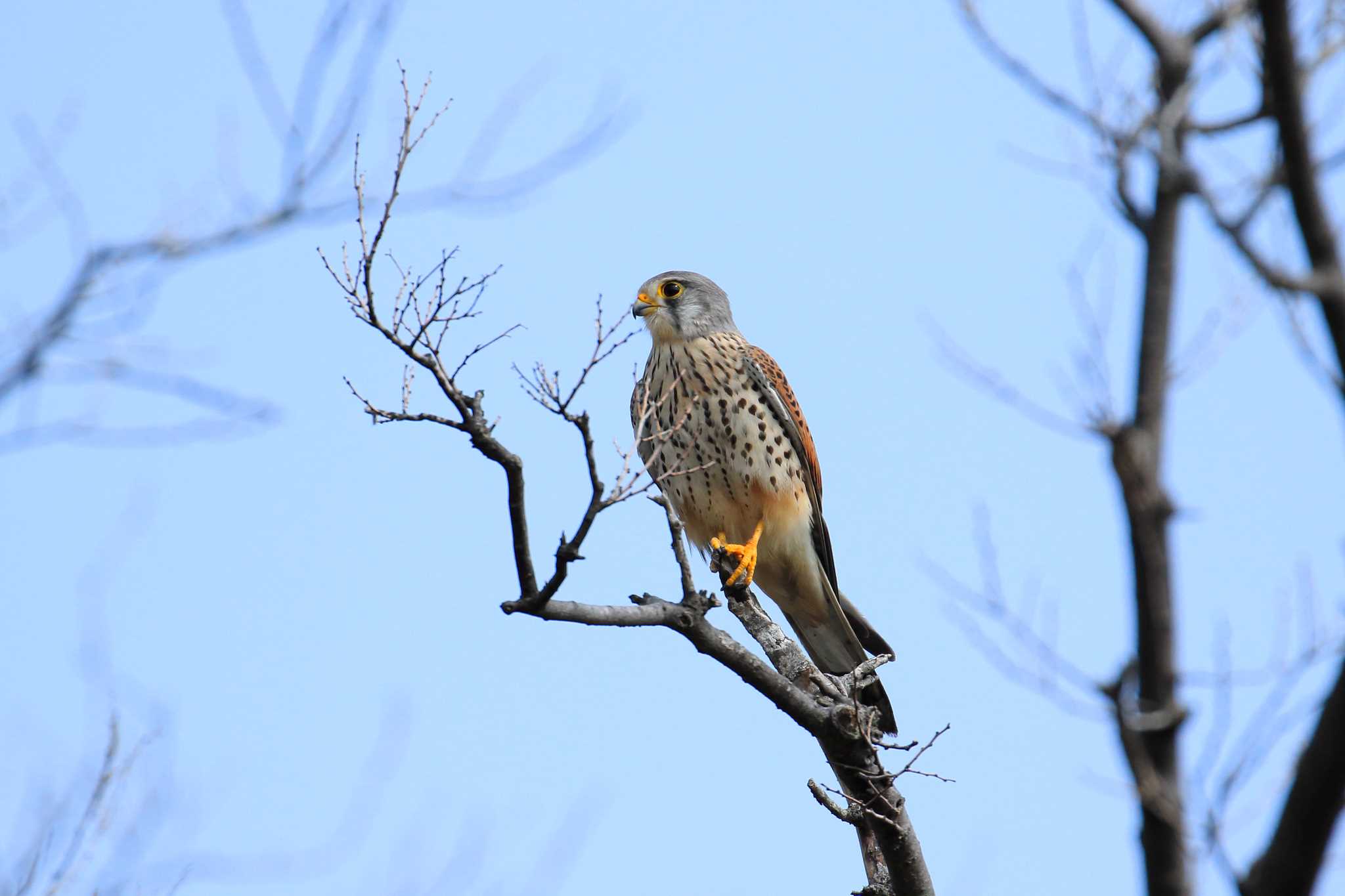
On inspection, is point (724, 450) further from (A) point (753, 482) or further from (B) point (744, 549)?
(B) point (744, 549)

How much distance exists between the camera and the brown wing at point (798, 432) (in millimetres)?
6090

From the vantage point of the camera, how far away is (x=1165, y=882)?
1999mm

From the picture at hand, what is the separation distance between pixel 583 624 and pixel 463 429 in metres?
0.74

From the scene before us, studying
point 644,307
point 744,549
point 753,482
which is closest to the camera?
point 744,549

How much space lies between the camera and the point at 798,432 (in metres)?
6.20

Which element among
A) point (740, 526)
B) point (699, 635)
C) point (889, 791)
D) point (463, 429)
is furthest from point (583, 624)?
point (740, 526)

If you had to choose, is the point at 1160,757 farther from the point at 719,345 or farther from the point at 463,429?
the point at 719,345

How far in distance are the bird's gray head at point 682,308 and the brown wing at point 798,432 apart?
0.82ft

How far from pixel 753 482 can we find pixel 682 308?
3.38 feet

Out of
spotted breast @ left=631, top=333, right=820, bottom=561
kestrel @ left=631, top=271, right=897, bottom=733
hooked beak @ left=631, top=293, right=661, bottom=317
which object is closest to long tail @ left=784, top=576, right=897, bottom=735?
kestrel @ left=631, top=271, right=897, bottom=733

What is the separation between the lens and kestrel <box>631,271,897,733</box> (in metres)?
5.85

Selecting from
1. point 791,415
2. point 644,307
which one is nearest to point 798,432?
point 791,415

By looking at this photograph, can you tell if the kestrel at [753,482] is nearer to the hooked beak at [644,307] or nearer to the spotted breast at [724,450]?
the spotted breast at [724,450]

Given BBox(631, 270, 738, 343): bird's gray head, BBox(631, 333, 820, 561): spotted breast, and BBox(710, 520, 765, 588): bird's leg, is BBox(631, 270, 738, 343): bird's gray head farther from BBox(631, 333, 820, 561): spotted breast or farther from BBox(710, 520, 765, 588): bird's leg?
BBox(710, 520, 765, 588): bird's leg
